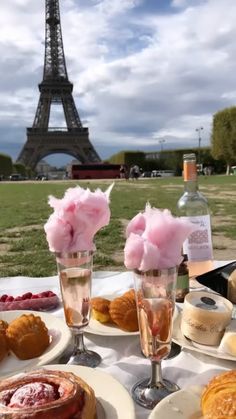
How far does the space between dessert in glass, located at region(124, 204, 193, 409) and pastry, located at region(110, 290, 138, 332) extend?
28 centimetres

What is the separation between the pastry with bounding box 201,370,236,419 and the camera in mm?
791

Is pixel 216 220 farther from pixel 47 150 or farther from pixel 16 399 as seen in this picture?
pixel 47 150

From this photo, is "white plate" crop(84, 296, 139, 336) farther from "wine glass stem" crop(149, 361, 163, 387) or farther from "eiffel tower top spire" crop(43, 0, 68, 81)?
"eiffel tower top spire" crop(43, 0, 68, 81)

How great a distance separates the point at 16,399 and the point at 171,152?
5567 cm

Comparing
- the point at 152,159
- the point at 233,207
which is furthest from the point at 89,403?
the point at 152,159

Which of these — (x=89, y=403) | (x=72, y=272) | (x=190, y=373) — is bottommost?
(x=190, y=373)

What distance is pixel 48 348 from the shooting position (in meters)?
1.26

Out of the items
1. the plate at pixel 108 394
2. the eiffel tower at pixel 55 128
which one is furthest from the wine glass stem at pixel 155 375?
the eiffel tower at pixel 55 128

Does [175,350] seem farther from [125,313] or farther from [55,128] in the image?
[55,128]

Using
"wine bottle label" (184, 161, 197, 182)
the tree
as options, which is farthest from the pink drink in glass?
the tree

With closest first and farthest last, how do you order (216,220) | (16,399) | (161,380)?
(16,399), (161,380), (216,220)

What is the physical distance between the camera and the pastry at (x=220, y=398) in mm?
791

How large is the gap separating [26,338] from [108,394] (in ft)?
1.16

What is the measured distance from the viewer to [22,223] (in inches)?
376
